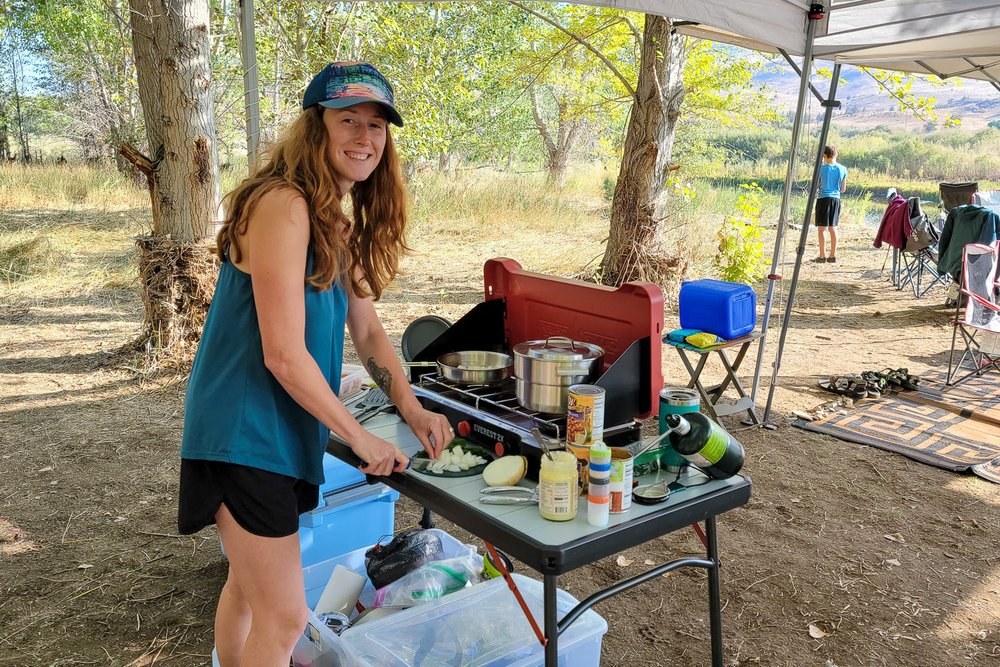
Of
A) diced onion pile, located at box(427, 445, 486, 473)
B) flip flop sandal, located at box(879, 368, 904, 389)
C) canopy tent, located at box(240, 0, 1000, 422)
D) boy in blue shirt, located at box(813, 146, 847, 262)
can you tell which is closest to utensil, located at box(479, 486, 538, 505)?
diced onion pile, located at box(427, 445, 486, 473)

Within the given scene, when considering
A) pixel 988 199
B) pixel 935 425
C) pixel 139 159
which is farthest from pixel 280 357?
pixel 988 199

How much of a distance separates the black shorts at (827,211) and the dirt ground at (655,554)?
5153 millimetres

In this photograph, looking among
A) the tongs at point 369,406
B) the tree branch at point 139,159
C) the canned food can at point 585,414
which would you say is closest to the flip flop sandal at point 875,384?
the tongs at point 369,406

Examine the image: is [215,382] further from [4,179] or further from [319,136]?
[4,179]

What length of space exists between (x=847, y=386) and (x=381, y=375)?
4.25 meters

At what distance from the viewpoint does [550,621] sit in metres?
1.62

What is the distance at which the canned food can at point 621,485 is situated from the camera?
161cm

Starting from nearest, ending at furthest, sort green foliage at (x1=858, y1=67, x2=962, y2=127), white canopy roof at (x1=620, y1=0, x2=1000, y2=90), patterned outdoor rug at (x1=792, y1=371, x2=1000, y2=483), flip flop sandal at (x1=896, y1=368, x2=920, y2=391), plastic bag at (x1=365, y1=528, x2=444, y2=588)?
plastic bag at (x1=365, y1=528, x2=444, y2=588), white canopy roof at (x1=620, y1=0, x2=1000, y2=90), patterned outdoor rug at (x1=792, y1=371, x2=1000, y2=483), flip flop sandal at (x1=896, y1=368, x2=920, y2=391), green foliage at (x1=858, y1=67, x2=962, y2=127)

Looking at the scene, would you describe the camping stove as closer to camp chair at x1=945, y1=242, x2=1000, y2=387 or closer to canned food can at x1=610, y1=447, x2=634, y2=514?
canned food can at x1=610, y1=447, x2=634, y2=514

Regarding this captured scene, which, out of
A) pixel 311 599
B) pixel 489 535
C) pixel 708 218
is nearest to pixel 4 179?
pixel 708 218

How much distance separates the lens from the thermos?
1.70 metres

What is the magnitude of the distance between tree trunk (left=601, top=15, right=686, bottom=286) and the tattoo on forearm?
519cm

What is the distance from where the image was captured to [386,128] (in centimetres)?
174

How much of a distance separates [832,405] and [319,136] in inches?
172
